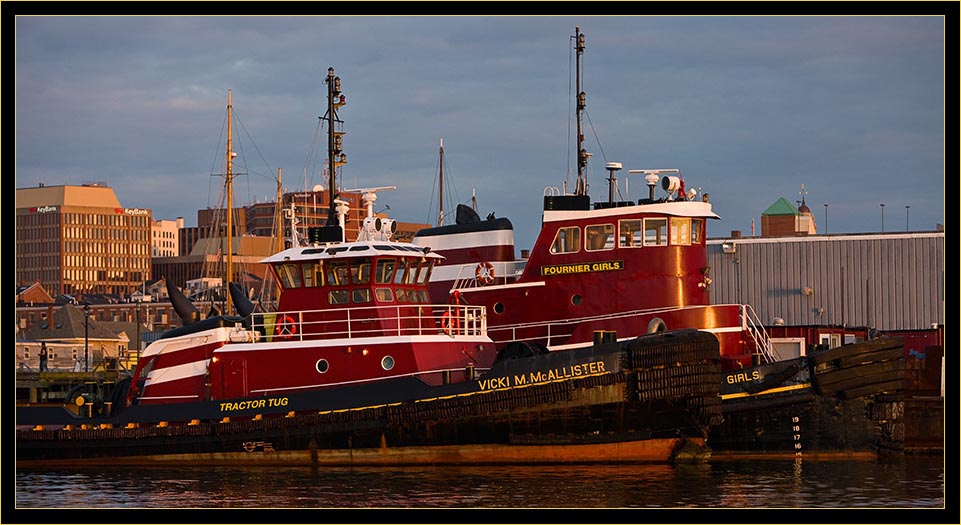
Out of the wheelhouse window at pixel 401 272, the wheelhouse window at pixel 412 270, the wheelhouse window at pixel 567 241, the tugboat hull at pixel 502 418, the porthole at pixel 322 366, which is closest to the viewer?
the tugboat hull at pixel 502 418

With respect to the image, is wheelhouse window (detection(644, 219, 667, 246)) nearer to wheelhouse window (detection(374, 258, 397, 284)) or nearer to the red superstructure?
the red superstructure

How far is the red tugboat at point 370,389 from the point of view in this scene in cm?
Result: 2708

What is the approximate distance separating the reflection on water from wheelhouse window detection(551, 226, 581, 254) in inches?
253

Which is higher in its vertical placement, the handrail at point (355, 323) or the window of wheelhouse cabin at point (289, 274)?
the window of wheelhouse cabin at point (289, 274)

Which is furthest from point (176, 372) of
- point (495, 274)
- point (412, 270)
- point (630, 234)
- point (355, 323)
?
point (630, 234)

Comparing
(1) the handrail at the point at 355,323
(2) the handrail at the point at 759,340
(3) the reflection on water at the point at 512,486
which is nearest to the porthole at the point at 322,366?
(1) the handrail at the point at 355,323

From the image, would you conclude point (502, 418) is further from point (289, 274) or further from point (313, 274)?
point (289, 274)

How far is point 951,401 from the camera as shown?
29.1 metres

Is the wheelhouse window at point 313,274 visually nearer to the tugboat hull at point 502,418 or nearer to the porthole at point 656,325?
the tugboat hull at point 502,418

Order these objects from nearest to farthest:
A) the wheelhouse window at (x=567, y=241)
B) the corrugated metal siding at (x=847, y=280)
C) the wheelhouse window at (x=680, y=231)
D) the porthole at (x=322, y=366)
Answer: the porthole at (x=322, y=366) < the wheelhouse window at (x=680, y=231) < the wheelhouse window at (x=567, y=241) < the corrugated metal siding at (x=847, y=280)

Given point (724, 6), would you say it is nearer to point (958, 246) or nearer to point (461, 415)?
point (958, 246)

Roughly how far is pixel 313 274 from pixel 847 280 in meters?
22.7

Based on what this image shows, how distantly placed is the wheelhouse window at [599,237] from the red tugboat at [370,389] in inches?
118

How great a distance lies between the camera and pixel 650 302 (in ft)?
103
